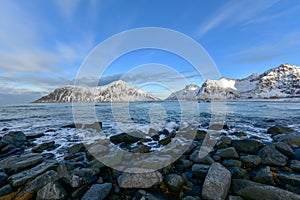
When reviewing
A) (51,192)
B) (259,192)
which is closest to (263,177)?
(259,192)

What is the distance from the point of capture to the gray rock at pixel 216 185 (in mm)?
3237

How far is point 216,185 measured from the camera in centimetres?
338

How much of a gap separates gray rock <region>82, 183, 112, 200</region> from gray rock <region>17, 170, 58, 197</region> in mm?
1149

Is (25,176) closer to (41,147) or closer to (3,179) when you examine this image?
(3,179)

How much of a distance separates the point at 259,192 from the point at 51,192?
4564 mm

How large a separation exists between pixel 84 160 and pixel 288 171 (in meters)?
6.59

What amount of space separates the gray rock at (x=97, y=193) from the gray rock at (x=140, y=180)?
386 mm

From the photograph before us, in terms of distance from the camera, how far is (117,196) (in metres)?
3.51

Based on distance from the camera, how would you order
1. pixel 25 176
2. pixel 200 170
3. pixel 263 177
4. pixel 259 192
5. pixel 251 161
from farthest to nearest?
pixel 251 161 → pixel 200 170 → pixel 25 176 → pixel 263 177 → pixel 259 192

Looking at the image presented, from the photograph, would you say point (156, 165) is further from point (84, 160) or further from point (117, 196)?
point (84, 160)

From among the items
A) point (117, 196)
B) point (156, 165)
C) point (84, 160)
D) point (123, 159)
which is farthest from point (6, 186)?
point (156, 165)

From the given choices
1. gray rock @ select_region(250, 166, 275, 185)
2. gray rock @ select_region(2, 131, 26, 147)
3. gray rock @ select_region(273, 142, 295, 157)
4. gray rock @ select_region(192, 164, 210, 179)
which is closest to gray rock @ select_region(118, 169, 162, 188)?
gray rock @ select_region(192, 164, 210, 179)

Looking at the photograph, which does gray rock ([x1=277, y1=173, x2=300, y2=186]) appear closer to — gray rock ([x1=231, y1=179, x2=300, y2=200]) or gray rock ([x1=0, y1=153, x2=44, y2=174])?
gray rock ([x1=231, y1=179, x2=300, y2=200])

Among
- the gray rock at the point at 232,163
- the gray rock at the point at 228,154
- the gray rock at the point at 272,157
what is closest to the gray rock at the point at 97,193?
the gray rock at the point at 232,163
